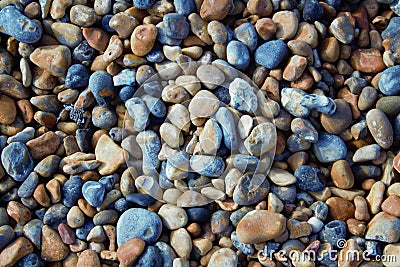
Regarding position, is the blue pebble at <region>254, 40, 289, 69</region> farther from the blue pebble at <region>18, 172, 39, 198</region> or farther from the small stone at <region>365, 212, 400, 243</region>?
the blue pebble at <region>18, 172, 39, 198</region>

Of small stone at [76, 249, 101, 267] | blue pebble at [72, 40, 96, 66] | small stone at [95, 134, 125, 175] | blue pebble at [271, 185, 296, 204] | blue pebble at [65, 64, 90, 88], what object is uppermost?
blue pebble at [72, 40, 96, 66]

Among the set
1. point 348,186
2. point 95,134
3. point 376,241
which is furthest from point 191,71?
point 376,241

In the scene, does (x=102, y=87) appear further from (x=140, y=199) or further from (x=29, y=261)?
(x=29, y=261)

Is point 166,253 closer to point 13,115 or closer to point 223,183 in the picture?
point 223,183

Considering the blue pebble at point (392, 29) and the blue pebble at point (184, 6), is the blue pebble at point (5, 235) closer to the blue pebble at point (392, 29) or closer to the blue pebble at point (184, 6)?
the blue pebble at point (184, 6)

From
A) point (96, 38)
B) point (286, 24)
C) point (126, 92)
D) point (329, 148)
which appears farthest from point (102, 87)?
point (329, 148)

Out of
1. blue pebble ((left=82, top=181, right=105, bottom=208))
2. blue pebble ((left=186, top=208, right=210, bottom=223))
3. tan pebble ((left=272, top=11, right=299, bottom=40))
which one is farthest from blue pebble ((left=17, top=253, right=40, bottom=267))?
tan pebble ((left=272, top=11, right=299, bottom=40))
